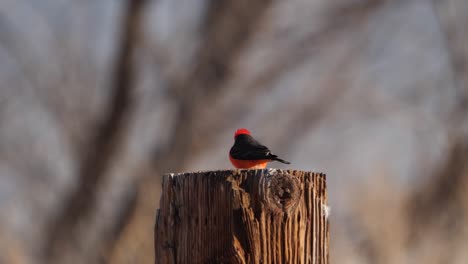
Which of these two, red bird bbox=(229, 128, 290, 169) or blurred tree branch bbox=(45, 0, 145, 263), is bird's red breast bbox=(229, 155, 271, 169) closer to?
red bird bbox=(229, 128, 290, 169)

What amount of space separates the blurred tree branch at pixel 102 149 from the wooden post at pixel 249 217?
24.3 ft

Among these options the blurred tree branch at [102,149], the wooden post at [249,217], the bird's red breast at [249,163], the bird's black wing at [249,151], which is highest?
the blurred tree branch at [102,149]

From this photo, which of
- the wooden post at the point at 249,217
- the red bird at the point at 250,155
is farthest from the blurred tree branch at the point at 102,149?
the wooden post at the point at 249,217

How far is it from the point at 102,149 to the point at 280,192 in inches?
303

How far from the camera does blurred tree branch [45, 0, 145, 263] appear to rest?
30.7ft

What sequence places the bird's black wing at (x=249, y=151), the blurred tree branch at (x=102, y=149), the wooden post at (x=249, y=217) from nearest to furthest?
the wooden post at (x=249, y=217), the bird's black wing at (x=249, y=151), the blurred tree branch at (x=102, y=149)

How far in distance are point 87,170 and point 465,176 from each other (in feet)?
15.1

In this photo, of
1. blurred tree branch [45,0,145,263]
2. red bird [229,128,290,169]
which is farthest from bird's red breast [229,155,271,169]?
blurred tree branch [45,0,145,263]

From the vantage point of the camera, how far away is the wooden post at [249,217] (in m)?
1.99

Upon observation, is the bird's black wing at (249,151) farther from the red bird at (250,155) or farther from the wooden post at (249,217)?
the wooden post at (249,217)

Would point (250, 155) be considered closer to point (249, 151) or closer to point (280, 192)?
point (249, 151)

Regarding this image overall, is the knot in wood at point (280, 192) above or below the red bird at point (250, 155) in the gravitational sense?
below

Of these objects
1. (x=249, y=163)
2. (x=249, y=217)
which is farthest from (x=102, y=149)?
(x=249, y=217)

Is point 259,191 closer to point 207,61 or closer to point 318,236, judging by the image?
point 318,236
